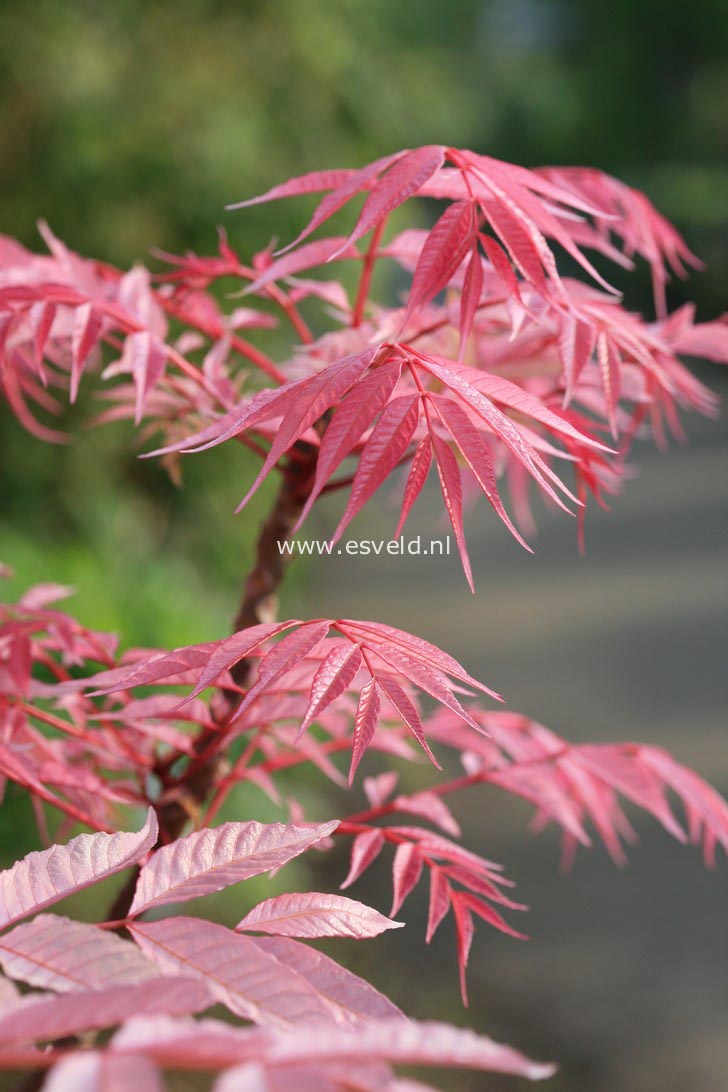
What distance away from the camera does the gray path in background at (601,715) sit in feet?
4.61

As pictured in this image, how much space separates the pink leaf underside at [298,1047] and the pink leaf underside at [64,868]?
0.11 meters

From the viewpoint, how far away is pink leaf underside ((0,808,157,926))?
0.89 feet

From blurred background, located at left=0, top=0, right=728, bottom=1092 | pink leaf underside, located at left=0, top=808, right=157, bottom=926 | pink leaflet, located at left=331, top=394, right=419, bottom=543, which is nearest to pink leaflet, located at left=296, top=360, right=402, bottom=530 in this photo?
pink leaflet, located at left=331, top=394, right=419, bottom=543

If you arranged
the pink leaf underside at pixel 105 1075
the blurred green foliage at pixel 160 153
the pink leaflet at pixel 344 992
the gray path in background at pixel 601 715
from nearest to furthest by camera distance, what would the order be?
the pink leaf underside at pixel 105 1075, the pink leaflet at pixel 344 992, the gray path in background at pixel 601 715, the blurred green foliage at pixel 160 153

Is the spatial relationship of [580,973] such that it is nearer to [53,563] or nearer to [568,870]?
[568,870]

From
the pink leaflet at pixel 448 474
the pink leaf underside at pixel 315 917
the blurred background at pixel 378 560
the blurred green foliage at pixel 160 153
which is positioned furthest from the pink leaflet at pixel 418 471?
the blurred green foliage at pixel 160 153

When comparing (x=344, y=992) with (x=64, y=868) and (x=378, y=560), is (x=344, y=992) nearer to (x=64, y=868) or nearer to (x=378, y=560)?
(x=64, y=868)

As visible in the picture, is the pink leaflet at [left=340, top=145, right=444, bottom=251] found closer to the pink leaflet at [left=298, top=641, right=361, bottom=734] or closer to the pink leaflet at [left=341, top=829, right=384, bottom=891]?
the pink leaflet at [left=298, top=641, right=361, bottom=734]

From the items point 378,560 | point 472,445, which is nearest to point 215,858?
point 472,445

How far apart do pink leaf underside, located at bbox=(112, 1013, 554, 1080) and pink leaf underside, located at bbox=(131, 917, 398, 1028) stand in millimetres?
57

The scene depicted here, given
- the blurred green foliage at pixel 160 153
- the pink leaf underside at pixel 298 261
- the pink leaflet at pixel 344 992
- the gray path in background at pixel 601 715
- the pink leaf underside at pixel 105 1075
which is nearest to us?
the pink leaf underside at pixel 105 1075

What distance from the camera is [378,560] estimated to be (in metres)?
3.37

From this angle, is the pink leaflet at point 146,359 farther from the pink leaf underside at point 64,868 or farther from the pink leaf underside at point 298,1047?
the pink leaf underside at point 298,1047

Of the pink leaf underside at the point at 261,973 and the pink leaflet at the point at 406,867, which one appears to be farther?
the pink leaflet at the point at 406,867
